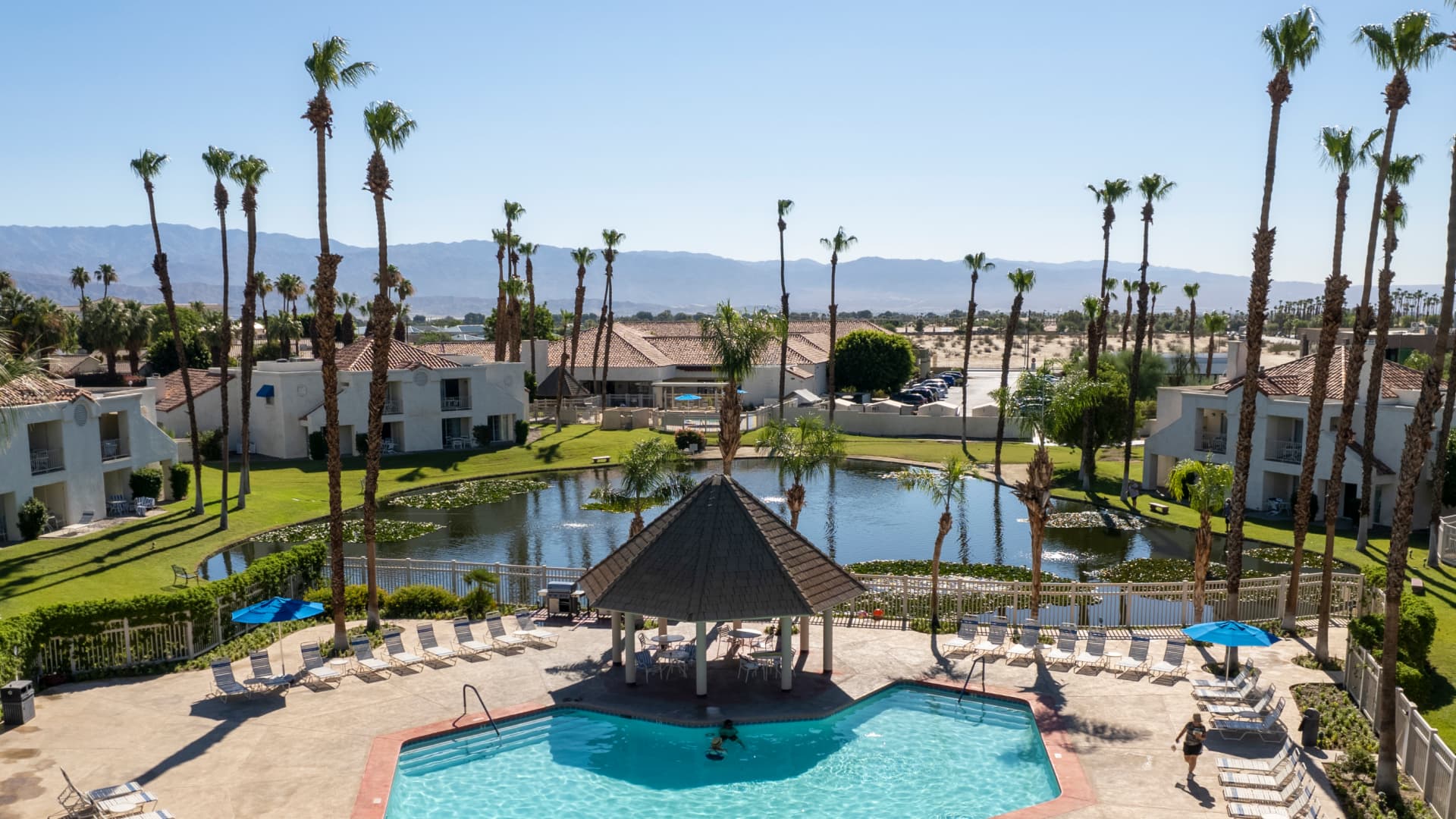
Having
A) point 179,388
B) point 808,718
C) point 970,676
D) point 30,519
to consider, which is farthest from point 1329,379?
point 179,388

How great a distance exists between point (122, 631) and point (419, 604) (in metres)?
6.76

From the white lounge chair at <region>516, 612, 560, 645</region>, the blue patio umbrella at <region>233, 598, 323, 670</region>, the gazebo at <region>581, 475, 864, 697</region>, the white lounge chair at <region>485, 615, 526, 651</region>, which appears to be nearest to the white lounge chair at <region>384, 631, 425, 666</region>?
the blue patio umbrella at <region>233, 598, 323, 670</region>

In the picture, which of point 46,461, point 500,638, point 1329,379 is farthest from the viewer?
point 1329,379

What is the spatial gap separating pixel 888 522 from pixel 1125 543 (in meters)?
8.74

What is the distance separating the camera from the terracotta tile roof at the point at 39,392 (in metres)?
35.6

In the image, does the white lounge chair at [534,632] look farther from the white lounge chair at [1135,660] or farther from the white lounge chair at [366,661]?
the white lounge chair at [1135,660]

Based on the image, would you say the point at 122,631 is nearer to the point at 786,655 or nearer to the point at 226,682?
the point at 226,682

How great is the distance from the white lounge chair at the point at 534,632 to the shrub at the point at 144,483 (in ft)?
74.7

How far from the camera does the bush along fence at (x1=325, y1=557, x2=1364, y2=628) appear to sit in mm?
26281

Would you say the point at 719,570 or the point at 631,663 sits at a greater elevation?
the point at 719,570

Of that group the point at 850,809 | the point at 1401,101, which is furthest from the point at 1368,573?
the point at 850,809

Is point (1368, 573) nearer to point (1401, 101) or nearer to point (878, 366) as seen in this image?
point (1401, 101)

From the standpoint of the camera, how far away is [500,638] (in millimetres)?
24672

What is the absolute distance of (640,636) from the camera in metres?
24.5
